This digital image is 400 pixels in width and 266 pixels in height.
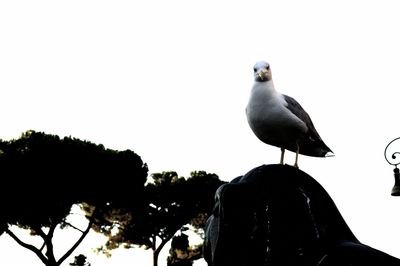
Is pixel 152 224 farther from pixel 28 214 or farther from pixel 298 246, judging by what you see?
pixel 298 246

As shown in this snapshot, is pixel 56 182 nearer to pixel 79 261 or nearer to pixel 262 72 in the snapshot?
pixel 79 261

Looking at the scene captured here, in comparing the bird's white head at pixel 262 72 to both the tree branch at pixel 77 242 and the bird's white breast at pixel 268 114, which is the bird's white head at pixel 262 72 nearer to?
the bird's white breast at pixel 268 114

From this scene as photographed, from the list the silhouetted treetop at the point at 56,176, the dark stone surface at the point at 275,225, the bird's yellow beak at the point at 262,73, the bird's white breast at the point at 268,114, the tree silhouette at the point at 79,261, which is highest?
the silhouetted treetop at the point at 56,176

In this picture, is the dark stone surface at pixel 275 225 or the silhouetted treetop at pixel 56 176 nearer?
the dark stone surface at pixel 275 225

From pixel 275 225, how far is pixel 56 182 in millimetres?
21917

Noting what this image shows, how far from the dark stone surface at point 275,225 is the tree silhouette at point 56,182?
2159 centimetres

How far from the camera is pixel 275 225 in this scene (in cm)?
427

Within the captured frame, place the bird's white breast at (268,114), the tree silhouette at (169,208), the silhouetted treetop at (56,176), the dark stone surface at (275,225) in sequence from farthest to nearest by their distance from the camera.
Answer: the tree silhouette at (169,208)
the silhouetted treetop at (56,176)
the bird's white breast at (268,114)
the dark stone surface at (275,225)

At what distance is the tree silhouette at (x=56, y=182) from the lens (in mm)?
25188

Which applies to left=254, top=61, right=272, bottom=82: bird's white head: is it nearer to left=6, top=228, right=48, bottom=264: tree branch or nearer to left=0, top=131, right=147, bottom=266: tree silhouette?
left=0, top=131, right=147, bottom=266: tree silhouette

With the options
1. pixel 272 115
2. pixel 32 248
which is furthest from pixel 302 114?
pixel 32 248

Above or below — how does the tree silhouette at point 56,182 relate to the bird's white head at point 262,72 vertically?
above

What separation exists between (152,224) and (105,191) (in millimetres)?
3870

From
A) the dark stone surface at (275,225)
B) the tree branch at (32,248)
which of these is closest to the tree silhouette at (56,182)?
the tree branch at (32,248)
